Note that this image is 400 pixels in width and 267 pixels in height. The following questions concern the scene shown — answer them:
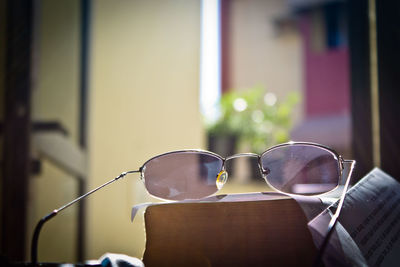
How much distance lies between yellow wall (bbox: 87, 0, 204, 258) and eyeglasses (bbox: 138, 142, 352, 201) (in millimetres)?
1371

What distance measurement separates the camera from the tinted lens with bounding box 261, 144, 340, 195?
0.43m

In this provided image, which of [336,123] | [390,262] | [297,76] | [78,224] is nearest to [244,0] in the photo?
[297,76]

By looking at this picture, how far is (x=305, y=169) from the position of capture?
0.43m

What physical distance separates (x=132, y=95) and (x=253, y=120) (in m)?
2.13

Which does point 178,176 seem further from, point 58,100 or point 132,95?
point 132,95

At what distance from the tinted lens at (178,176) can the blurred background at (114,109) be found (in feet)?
0.17

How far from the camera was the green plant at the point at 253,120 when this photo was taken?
379 centimetres

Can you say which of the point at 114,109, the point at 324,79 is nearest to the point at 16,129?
the point at 114,109

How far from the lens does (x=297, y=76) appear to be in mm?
6762

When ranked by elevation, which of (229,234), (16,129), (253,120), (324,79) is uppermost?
(324,79)

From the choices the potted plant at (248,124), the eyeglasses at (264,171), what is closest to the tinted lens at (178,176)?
the eyeglasses at (264,171)

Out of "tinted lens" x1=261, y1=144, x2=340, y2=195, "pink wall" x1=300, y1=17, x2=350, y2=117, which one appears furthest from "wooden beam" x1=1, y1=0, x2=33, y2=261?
"pink wall" x1=300, y1=17, x2=350, y2=117

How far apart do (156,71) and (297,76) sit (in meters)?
5.16

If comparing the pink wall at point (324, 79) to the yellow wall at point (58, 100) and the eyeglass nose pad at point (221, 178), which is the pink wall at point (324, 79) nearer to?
the yellow wall at point (58, 100)
